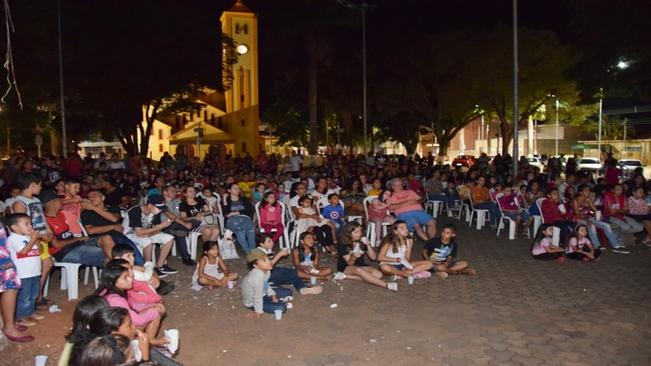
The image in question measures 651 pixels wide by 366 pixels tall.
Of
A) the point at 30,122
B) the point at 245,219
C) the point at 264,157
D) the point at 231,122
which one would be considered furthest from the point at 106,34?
the point at 231,122

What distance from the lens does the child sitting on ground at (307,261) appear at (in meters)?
7.68

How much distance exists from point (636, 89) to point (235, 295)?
16.6 meters

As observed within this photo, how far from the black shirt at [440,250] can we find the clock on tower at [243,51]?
4072 cm

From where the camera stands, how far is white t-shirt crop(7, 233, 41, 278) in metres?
5.66

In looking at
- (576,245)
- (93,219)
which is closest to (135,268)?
(93,219)

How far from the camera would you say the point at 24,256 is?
5695 millimetres

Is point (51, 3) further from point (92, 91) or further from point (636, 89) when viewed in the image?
point (636, 89)

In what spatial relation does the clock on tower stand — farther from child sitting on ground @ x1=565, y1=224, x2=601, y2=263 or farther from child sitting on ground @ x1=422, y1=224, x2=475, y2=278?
child sitting on ground @ x1=422, y1=224, x2=475, y2=278

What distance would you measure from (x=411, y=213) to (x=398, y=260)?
7.70ft

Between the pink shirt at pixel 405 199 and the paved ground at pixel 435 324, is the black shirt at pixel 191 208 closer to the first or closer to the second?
the paved ground at pixel 435 324

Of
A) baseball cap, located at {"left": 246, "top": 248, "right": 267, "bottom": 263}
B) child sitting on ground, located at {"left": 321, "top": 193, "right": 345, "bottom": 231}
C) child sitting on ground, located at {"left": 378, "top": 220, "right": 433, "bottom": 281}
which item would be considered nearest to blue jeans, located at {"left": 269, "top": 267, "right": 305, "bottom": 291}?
baseball cap, located at {"left": 246, "top": 248, "right": 267, "bottom": 263}

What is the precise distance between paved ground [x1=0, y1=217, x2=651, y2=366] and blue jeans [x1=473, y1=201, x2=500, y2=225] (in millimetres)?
3643

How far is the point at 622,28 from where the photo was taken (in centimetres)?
1543

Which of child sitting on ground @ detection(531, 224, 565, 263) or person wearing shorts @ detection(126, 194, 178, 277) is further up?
person wearing shorts @ detection(126, 194, 178, 277)
